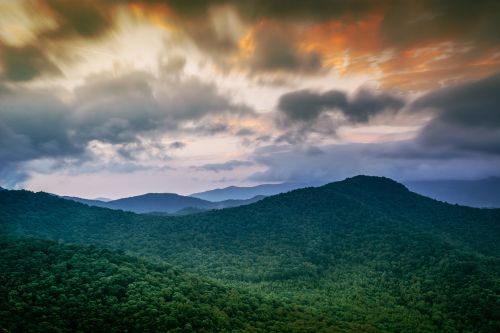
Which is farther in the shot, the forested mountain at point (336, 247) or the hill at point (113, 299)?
the forested mountain at point (336, 247)

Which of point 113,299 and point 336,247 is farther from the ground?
point 336,247

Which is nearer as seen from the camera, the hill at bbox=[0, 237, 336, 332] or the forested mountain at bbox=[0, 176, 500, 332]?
the hill at bbox=[0, 237, 336, 332]

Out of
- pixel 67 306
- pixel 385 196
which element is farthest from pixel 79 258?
pixel 385 196

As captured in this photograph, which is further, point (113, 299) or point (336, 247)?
point (336, 247)

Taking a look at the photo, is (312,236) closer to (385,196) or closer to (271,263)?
(271,263)
